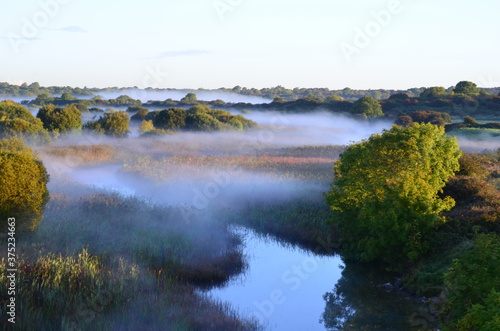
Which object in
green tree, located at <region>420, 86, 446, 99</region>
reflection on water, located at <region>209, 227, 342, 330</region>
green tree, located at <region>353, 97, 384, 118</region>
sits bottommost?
reflection on water, located at <region>209, 227, 342, 330</region>

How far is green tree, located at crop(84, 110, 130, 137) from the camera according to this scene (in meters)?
60.0

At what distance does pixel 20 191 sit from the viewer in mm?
16453

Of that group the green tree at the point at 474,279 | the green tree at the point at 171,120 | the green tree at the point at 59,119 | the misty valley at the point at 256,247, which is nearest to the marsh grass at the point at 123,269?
the misty valley at the point at 256,247

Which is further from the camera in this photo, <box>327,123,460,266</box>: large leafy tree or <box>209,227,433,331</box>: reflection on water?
<box>327,123,460,266</box>: large leafy tree

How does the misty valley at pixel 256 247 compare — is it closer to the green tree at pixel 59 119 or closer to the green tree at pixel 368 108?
the green tree at pixel 59 119

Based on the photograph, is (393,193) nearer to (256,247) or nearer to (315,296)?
(315,296)

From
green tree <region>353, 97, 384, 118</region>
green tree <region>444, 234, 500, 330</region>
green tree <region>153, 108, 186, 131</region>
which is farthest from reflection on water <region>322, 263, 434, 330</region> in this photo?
green tree <region>353, 97, 384, 118</region>

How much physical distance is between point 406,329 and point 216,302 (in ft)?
17.2

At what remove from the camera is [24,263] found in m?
13.1

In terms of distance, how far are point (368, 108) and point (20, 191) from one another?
82340 millimetres

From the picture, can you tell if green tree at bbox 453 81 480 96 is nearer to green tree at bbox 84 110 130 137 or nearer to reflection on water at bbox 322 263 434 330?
green tree at bbox 84 110 130 137

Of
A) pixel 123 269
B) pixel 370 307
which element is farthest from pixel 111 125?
pixel 370 307

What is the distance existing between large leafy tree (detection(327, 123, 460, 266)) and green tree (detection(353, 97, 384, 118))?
73.6 metres

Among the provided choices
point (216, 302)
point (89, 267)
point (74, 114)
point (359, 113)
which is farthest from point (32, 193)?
point (359, 113)
